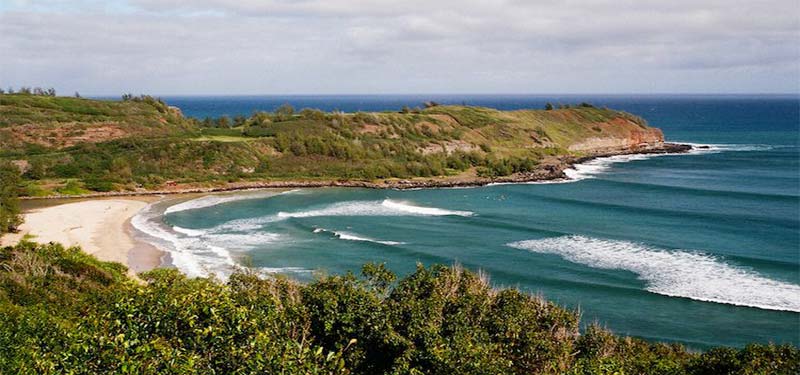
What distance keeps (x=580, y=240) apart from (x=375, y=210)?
21890 millimetres

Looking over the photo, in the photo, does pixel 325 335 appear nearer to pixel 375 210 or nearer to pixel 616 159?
pixel 375 210

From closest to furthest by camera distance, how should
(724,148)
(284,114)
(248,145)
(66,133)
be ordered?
(248,145) < (66,133) < (284,114) < (724,148)

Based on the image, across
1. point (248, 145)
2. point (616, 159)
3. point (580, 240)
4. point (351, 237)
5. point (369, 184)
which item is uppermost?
point (248, 145)

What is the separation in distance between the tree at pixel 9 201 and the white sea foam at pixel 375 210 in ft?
71.8

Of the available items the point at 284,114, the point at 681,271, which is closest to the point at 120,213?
the point at 681,271

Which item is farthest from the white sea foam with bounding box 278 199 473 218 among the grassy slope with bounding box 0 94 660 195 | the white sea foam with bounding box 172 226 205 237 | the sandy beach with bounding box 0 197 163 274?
the grassy slope with bounding box 0 94 660 195

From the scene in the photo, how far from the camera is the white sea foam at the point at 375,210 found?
65.2 m

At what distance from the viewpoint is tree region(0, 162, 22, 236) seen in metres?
53.7

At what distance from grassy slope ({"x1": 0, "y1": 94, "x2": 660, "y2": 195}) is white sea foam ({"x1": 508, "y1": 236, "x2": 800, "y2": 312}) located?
4060cm

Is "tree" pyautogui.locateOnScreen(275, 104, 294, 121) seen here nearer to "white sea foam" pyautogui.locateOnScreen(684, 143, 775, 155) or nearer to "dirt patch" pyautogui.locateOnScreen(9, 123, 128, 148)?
"dirt patch" pyautogui.locateOnScreen(9, 123, 128, 148)

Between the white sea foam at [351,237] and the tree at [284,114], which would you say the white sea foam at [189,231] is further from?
the tree at [284,114]

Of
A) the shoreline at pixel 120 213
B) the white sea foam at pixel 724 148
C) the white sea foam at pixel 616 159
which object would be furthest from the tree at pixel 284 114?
the white sea foam at pixel 724 148

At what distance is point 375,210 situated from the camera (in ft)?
222

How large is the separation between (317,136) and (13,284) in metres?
73.1
